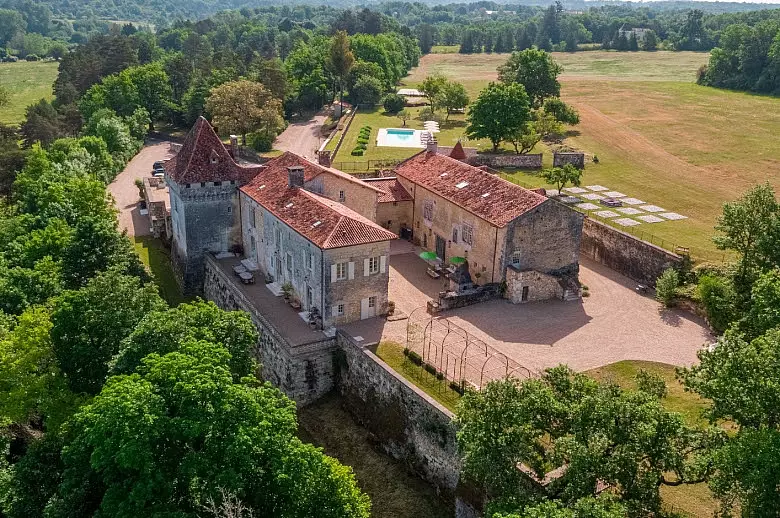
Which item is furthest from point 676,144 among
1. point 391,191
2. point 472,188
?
point 472,188

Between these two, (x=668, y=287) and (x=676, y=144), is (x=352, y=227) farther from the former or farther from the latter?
(x=676, y=144)

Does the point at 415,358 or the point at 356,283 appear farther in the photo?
the point at 356,283

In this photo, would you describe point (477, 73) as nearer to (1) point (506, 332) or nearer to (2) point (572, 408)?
(1) point (506, 332)

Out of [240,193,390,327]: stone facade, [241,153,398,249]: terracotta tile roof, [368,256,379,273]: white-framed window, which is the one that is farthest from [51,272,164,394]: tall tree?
[368,256,379,273]: white-framed window

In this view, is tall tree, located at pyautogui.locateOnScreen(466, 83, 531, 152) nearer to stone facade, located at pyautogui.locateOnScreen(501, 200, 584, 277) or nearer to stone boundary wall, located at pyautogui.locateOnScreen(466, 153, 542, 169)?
stone boundary wall, located at pyautogui.locateOnScreen(466, 153, 542, 169)

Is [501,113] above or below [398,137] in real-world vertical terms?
above
